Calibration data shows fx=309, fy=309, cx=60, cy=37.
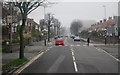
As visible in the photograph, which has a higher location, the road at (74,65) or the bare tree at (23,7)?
the bare tree at (23,7)

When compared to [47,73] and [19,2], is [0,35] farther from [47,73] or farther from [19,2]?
[47,73]

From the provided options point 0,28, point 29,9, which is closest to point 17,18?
point 0,28

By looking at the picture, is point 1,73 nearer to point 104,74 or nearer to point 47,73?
point 47,73

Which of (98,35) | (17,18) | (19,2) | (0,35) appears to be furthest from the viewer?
(98,35)

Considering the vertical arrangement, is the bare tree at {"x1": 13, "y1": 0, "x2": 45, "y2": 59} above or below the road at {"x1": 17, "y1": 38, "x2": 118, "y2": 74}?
above

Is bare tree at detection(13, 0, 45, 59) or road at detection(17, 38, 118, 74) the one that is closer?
road at detection(17, 38, 118, 74)

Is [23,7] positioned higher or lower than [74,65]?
higher

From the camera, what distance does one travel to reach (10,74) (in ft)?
57.7

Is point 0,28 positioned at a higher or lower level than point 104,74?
higher

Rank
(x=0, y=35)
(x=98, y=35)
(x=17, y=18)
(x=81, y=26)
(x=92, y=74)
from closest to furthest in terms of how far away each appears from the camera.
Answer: (x=92, y=74)
(x=0, y=35)
(x=17, y=18)
(x=98, y=35)
(x=81, y=26)

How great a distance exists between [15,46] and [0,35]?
11.3 metres

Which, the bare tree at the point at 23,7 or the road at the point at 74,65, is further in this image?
the bare tree at the point at 23,7

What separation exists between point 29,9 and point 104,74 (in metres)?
12.0

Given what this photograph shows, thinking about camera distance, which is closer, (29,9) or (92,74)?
(92,74)
